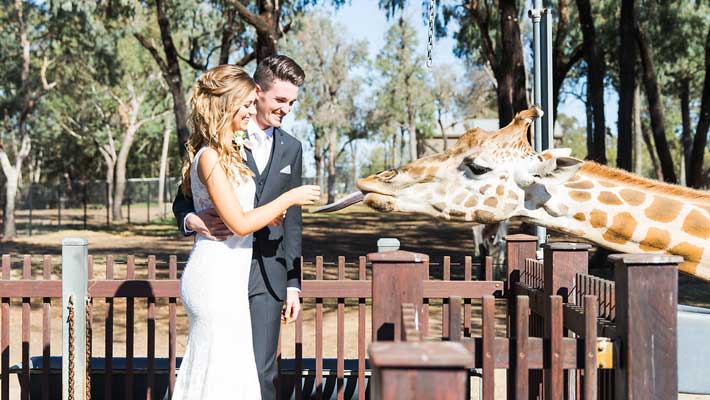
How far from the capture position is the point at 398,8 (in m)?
18.3

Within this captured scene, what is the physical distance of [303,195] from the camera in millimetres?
3334

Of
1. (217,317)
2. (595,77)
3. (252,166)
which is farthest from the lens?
(595,77)

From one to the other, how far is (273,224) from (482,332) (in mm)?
1178

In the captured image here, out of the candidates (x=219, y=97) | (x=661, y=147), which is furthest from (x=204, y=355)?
(x=661, y=147)

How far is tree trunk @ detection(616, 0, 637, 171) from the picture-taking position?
1488 centimetres

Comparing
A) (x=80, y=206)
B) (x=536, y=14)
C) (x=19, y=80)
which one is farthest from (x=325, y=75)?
(x=536, y=14)

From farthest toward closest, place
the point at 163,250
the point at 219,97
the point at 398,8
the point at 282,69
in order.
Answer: the point at 163,250 < the point at 398,8 < the point at 282,69 < the point at 219,97

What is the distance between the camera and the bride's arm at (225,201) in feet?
10.4

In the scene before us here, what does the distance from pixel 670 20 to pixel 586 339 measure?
24.4 metres

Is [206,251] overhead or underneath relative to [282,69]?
underneath

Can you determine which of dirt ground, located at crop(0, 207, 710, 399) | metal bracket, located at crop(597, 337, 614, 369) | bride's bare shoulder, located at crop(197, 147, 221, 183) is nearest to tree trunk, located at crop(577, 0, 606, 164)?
dirt ground, located at crop(0, 207, 710, 399)

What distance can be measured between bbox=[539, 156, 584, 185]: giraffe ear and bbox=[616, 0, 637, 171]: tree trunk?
37.4ft

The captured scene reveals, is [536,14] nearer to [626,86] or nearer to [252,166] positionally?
[252,166]

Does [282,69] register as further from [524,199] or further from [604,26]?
[604,26]
